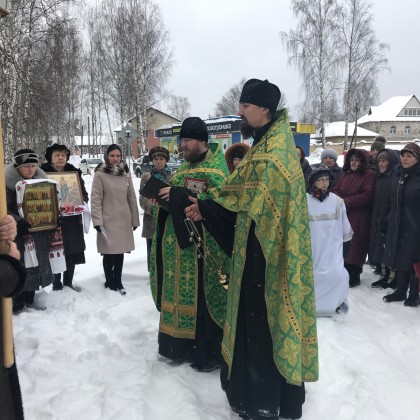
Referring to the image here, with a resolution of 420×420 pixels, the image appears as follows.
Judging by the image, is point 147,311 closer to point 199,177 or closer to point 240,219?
point 199,177

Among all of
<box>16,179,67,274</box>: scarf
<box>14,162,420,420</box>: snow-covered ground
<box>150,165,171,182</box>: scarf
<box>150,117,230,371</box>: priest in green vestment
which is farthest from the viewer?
<box>150,165,171,182</box>: scarf

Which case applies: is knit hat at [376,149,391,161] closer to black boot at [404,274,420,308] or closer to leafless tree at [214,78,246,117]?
black boot at [404,274,420,308]

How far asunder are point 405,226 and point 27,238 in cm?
452

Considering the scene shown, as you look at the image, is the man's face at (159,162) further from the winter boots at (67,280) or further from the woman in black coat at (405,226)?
the woman in black coat at (405,226)

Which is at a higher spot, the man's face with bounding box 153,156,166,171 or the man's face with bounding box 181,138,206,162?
the man's face with bounding box 181,138,206,162

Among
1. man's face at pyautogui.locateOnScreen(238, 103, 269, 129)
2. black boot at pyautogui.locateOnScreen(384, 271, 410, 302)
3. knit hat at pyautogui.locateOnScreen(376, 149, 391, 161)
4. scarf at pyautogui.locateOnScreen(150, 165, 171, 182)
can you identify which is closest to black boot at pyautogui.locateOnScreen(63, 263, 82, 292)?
scarf at pyautogui.locateOnScreen(150, 165, 171, 182)

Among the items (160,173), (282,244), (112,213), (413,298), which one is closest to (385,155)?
(413,298)

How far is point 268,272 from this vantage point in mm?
2426

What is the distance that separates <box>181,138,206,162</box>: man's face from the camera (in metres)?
3.39

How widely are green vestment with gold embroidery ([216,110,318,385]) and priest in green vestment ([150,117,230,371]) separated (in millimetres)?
795

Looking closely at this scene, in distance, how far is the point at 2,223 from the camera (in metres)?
1.67

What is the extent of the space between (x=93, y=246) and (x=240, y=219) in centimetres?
626

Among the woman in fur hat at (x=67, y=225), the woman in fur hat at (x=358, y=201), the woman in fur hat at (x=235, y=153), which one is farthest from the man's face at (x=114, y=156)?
the woman in fur hat at (x=358, y=201)

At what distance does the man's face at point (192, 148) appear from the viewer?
339cm
